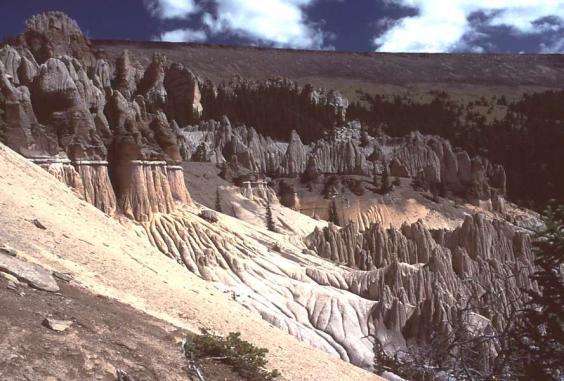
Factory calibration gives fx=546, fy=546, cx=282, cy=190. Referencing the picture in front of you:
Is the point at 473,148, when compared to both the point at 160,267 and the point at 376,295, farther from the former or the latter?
the point at 160,267

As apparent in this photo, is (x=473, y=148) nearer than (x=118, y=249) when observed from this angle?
No

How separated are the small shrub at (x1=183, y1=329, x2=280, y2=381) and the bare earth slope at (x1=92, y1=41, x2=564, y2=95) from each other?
113 metres

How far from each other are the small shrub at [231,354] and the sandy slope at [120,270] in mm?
1608

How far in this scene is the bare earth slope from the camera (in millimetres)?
129000

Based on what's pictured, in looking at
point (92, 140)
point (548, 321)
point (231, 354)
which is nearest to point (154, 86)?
point (92, 140)

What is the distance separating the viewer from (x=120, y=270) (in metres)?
12.6

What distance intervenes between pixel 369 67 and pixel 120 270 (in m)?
140

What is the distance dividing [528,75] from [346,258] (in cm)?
13522

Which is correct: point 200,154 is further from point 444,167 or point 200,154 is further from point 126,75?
point 444,167

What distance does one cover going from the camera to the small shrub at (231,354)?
800 cm

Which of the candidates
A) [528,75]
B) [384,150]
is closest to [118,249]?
[384,150]

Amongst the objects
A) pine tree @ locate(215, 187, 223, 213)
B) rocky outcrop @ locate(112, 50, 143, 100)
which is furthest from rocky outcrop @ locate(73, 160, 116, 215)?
rocky outcrop @ locate(112, 50, 143, 100)

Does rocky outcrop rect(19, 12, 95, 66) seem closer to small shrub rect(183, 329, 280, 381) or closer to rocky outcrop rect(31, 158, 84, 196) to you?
rocky outcrop rect(31, 158, 84, 196)

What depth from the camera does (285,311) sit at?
26.2 meters
